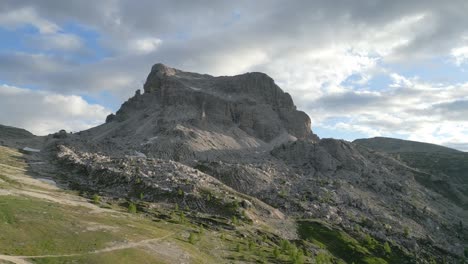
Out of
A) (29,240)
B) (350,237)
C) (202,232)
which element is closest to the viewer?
(29,240)

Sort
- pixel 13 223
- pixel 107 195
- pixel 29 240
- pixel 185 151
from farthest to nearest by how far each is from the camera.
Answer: pixel 185 151 → pixel 107 195 → pixel 13 223 → pixel 29 240

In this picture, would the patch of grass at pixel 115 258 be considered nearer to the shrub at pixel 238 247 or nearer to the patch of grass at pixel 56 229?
the patch of grass at pixel 56 229

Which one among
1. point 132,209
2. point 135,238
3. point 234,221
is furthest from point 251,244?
point 132,209

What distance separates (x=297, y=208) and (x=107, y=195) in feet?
199

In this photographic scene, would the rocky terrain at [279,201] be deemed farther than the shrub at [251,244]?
Yes

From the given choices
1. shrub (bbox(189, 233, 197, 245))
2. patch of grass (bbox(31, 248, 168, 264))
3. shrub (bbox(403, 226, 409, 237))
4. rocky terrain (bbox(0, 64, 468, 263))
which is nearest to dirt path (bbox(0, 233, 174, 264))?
patch of grass (bbox(31, 248, 168, 264))

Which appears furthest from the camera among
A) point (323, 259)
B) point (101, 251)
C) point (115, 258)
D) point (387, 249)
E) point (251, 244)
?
point (387, 249)

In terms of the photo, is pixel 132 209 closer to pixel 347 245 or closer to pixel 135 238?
pixel 135 238

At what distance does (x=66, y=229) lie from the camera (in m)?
67.4

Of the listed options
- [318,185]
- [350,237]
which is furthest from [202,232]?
[318,185]

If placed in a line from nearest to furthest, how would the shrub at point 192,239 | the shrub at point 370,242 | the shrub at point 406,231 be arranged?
the shrub at point 192,239 → the shrub at point 370,242 → the shrub at point 406,231

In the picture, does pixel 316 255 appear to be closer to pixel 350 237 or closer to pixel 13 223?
pixel 350 237

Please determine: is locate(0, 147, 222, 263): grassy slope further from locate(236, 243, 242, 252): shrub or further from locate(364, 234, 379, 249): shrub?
locate(364, 234, 379, 249): shrub

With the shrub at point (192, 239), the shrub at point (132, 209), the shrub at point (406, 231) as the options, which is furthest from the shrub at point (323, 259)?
the shrub at point (406, 231)
